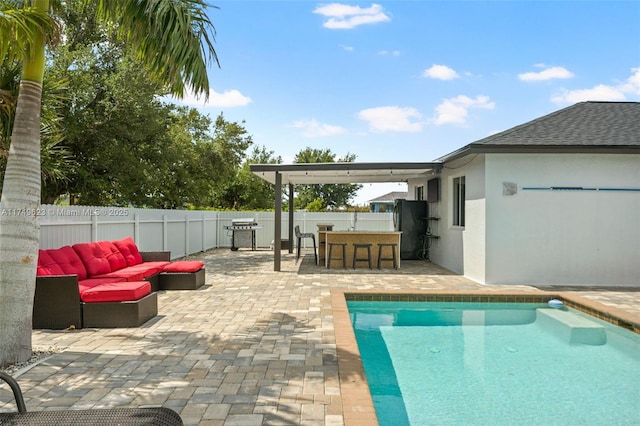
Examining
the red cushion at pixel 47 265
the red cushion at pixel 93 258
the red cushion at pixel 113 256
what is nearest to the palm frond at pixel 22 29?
the red cushion at pixel 47 265

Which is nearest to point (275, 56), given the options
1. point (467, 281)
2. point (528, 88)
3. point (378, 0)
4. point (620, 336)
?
point (378, 0)

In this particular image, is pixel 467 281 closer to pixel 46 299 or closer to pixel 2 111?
pixel 46 299

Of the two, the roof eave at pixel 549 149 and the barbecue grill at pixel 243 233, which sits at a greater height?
the roof eave at pixel 549 149

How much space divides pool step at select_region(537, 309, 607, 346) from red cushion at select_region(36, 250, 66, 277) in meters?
6.92

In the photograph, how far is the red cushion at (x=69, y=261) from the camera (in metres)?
5.95

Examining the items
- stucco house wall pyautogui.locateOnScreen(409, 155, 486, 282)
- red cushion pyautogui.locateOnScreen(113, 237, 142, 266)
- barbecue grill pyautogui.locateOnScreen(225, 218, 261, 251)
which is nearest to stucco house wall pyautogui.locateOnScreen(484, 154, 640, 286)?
stucco house wall pyautogui.locateOnScreen(409, 155, 486, 282)

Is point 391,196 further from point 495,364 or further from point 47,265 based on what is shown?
point 47,265

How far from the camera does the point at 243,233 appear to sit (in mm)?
17047

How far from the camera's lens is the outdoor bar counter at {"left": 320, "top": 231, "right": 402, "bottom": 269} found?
11414 millimetres

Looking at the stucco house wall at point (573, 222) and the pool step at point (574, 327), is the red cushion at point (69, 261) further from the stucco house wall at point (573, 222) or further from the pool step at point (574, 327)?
the stucco house wall at point (573, 222)

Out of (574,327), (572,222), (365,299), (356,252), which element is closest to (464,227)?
(572,222)

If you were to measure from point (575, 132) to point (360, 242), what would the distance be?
18.3 ft

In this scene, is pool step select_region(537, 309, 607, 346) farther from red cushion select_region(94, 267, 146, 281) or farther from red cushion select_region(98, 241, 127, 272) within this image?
red cushion select_region(98, 241, 127, 272)

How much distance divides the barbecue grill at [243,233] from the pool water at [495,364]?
1000 cm
